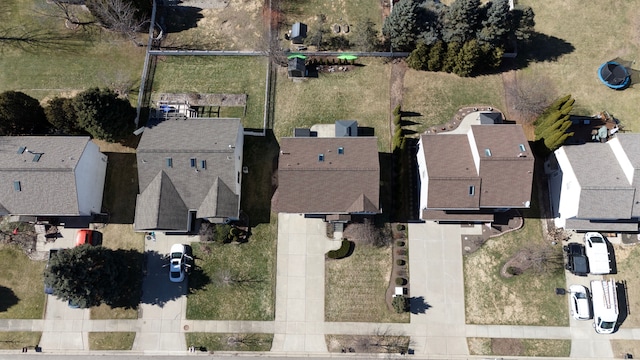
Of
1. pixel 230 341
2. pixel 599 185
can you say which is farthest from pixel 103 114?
pixel 599 185

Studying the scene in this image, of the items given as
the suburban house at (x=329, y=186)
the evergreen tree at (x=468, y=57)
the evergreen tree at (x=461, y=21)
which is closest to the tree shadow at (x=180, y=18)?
the suburban house at (x=329, y=186)

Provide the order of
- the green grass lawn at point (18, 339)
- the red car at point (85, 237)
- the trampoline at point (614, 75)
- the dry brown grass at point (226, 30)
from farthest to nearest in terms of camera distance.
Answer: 1. the dry brown grass at point (226, 30)
2. the trampoline at point (614, 75)
3. the red car at point (85, 237)
4. the green grass lawn at point (18, 339)

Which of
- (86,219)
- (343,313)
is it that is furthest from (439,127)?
(86,219)

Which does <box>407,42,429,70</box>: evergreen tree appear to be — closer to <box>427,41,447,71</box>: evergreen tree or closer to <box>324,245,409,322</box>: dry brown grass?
<box>427,41,447,71</box>: evergreen tree

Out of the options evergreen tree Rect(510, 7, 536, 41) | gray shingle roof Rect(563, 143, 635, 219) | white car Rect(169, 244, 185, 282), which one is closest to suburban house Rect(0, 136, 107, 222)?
white car Rect(169, 244, 185, 282)

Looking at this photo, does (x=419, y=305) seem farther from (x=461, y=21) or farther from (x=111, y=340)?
(x=111, y=340)

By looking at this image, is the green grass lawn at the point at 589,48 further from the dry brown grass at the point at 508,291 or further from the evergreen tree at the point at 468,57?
the dry brown grass at the point at 508,291
